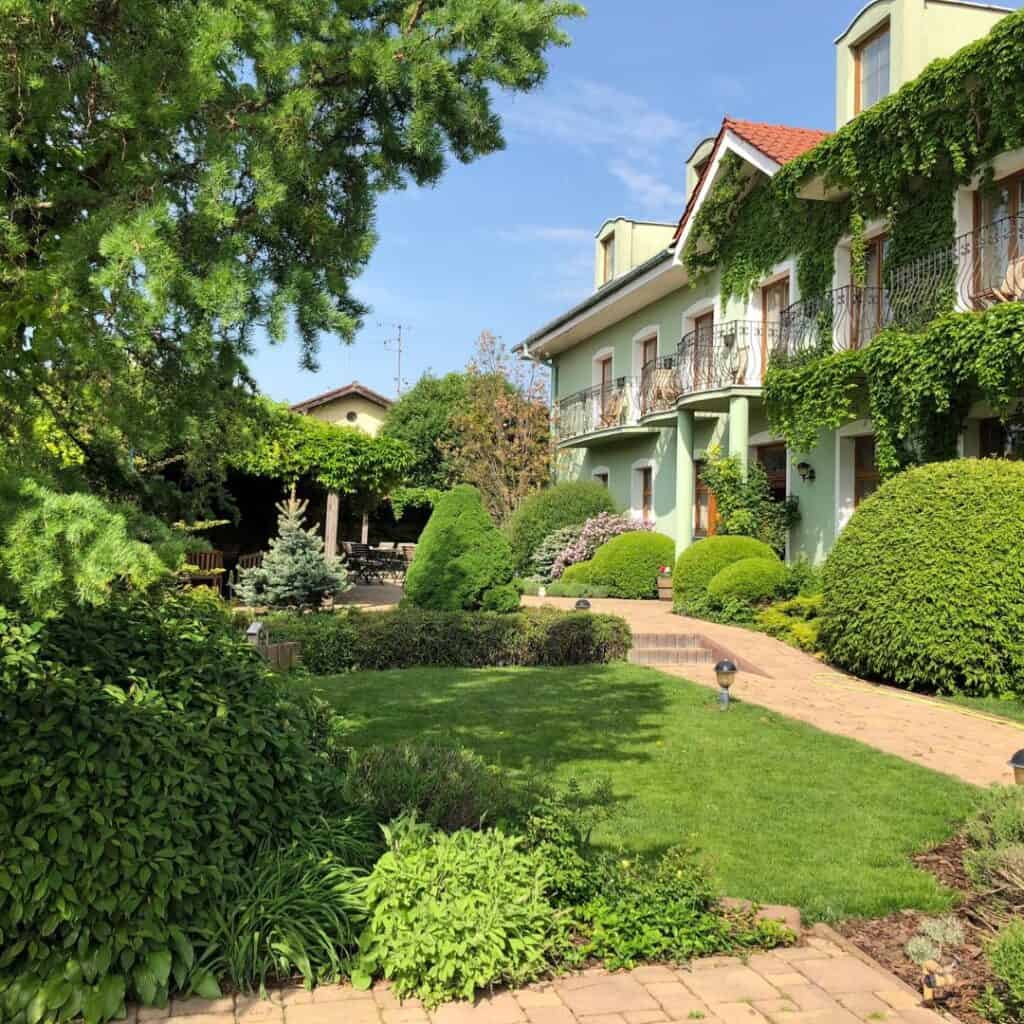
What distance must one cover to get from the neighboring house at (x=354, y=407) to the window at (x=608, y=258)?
16.4 m

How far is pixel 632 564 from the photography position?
58.5 feet

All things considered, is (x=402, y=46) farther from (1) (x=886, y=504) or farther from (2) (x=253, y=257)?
(1) (x=886, y=504)

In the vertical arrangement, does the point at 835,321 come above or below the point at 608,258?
below

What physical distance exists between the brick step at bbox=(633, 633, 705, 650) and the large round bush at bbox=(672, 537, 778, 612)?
2767 mm

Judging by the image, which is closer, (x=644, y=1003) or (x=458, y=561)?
(x=644, y=1003)

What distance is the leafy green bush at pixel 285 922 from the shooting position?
125 inches

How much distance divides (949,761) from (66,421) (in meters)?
6.22

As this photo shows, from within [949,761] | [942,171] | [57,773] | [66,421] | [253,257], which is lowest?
[949,761]

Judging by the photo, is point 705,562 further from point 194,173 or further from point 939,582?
point 194,173

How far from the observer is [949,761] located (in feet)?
21.9

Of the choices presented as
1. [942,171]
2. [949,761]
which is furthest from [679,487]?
[949,761]

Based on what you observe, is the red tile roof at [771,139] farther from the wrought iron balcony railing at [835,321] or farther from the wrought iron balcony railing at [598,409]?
the wrought iron balcony railing at [598,409]

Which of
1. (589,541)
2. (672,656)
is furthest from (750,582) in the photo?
(589,541)

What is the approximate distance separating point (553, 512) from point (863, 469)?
8.33 metres
